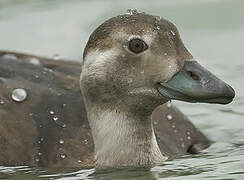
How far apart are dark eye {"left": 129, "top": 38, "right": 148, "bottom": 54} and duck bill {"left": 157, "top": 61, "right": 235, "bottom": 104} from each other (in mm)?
282

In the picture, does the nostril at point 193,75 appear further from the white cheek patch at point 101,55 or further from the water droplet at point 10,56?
the water droplet at point 10,56

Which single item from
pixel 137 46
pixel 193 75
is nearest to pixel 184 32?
pixel 137 46

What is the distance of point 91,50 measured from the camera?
830cm

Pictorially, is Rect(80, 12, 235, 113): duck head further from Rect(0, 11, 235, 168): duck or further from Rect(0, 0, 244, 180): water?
Rect(0, 0, 244, 180): water

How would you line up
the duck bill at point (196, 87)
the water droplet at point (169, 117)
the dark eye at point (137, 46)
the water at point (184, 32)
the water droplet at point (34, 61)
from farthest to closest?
the water at point (184, 32)
the water droplet at point (34, 61)
the water droplet at point (169, 117)
the dark eye at point (137, 46)
the duck bill at point (196, 87)

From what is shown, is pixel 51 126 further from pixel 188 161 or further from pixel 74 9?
pixel 74 9

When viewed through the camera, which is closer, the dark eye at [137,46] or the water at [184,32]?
the dark eye at [137,46]

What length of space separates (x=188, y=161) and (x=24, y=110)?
1311 mm

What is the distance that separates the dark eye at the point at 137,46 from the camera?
8.13 meters

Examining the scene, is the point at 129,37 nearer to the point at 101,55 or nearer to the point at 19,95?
the point at 101,55

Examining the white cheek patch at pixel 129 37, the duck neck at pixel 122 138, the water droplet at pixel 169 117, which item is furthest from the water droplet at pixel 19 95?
the water droplet at pixel 169 117

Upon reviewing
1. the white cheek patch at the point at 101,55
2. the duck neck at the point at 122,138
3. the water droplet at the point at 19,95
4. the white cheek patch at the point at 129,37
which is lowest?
the duck neck at the point at 122,138

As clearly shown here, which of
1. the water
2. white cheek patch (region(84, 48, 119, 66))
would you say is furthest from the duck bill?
the water

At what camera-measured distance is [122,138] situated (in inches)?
329
